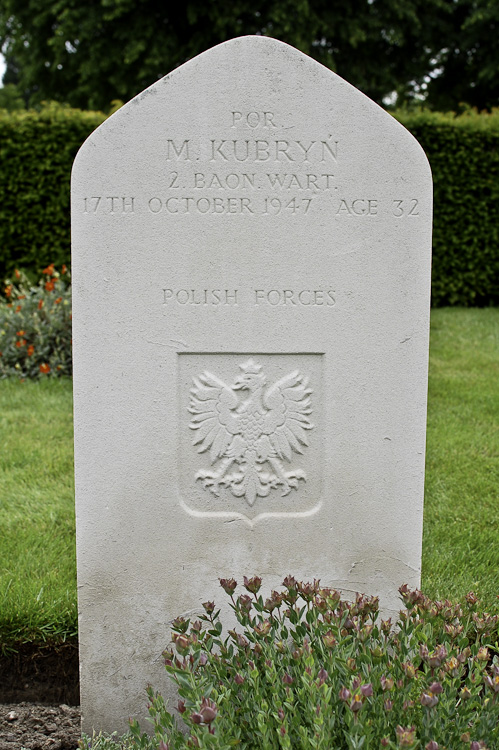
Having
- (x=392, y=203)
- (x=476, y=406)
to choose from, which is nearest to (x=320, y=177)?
(x=392, y=203)

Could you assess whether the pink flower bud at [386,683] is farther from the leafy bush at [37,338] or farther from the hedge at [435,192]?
the hedge at [435,192]

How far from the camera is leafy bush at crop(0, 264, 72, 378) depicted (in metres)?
6.09

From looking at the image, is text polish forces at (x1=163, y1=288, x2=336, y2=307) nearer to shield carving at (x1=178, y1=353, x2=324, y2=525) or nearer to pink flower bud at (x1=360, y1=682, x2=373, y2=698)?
shield carving at (x1=178, y1=353, x2=324, y2=525)

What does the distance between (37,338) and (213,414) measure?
4396 millimetres

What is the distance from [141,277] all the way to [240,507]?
85 cm

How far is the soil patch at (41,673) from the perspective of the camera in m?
2.56

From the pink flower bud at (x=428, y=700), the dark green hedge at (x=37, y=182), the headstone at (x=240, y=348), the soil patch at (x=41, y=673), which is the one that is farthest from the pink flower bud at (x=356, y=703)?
the dark green hedge at (x=37, y=182)

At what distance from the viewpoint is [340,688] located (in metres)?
1.65

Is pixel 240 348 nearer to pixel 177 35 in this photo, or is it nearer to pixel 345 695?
pixel 345 695

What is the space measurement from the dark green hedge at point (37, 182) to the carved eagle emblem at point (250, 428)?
628 centimetres

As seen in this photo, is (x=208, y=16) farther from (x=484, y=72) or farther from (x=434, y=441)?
(x=434, y=441)

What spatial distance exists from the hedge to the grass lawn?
2786mm

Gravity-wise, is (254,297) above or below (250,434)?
above

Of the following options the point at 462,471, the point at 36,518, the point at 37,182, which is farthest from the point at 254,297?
the point at 37,182
